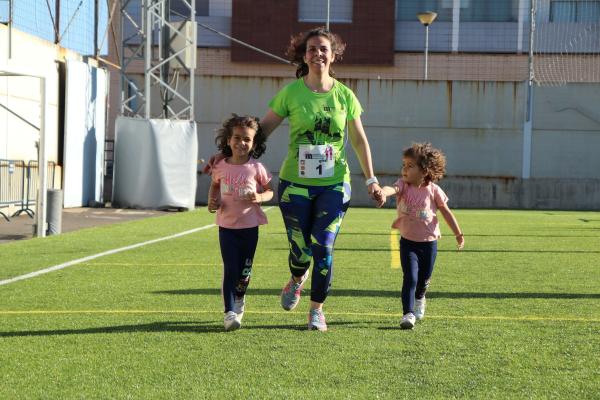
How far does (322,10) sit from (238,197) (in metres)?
40.6

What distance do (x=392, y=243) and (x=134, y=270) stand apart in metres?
5.75

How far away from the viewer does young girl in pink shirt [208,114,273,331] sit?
6750 millimetres

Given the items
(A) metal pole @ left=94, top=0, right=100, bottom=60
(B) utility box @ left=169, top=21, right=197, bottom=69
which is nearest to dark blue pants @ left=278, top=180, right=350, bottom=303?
(B) utility box @ left=169, top=21, right=197, bottom=69

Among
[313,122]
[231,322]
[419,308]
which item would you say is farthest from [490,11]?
[231,322]

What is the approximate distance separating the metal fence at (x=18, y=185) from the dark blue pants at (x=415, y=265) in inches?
550

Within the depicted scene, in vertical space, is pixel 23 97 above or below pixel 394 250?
above

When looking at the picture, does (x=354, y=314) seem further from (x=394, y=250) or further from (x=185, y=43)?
(x=185, y=43)

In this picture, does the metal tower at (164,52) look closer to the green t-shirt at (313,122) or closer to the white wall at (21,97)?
the white wall at (21,97)

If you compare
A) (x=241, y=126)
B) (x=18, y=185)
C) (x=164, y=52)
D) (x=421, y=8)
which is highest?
(x=421, y=8)

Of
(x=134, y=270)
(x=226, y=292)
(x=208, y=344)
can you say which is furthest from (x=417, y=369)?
(x=134, y=270)

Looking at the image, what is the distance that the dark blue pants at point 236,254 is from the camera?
22.4 ft

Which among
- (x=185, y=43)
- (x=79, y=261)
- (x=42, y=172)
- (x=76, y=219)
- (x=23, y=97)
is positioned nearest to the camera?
(x=79, y=261)

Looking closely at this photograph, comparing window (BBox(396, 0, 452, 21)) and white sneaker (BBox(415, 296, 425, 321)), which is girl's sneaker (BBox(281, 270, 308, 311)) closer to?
white sneaker (BBox(415, 296, 425, 321))

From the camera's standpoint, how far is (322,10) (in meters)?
46.5
